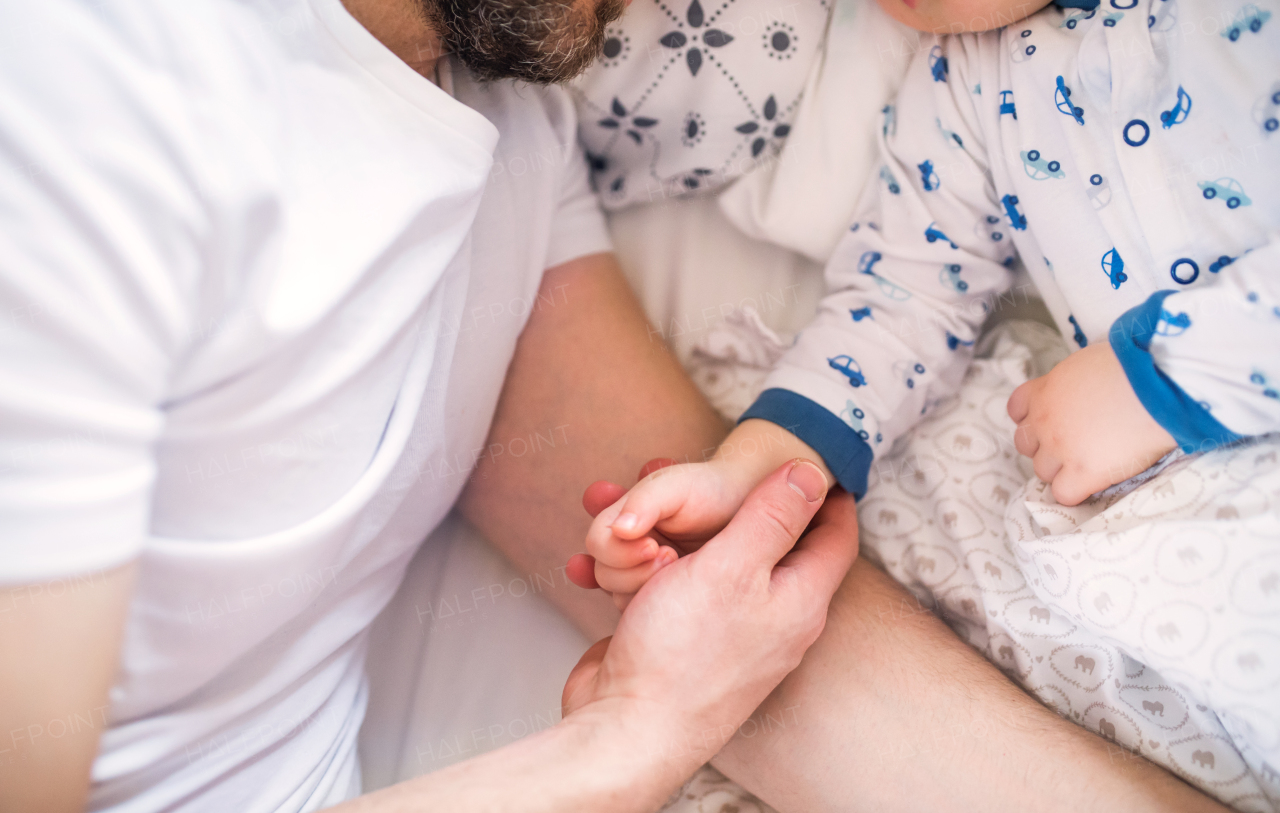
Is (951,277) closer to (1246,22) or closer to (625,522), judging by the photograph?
(1246,22)

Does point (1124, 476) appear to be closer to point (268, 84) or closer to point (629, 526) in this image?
A: point (629, 526)

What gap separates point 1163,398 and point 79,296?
76 centimetres

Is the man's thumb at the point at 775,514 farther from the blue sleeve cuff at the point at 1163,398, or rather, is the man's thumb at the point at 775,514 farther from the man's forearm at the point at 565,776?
the blue sleeve cuff at the point at 1163,398

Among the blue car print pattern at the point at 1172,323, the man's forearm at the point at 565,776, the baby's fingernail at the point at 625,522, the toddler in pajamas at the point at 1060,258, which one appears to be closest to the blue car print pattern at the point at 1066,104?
the toddler in pajamas at the point at 1060,258

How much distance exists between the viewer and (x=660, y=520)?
0.69 m

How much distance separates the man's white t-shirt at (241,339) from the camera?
430 mm

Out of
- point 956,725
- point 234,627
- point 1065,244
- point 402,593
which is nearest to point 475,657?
point 402,593

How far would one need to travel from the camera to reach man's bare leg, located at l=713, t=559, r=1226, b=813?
2.15 ft

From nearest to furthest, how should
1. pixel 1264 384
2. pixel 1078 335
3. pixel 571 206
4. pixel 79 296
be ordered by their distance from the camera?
pixel 79 296
pixel 1264 384
pixel 1078 335
pixel 571 206

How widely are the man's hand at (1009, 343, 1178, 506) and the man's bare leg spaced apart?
19 cm

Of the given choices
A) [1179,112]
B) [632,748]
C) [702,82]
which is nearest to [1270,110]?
[1179,112]

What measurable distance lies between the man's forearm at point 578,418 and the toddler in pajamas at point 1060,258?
0.34ft

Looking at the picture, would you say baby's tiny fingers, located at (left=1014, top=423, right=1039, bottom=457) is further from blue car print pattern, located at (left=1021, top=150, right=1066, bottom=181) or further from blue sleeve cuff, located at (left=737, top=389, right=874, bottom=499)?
blue car print pattern, located at (left=1021, top=150, right=1066, bottom=181)

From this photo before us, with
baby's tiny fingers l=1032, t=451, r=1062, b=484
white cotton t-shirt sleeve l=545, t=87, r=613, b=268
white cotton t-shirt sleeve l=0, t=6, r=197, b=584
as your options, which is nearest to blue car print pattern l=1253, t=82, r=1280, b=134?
baby's tiny fingers l=1032, t=451, r=1062, b=484
